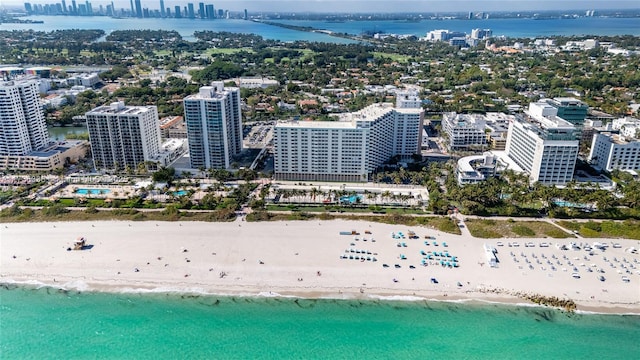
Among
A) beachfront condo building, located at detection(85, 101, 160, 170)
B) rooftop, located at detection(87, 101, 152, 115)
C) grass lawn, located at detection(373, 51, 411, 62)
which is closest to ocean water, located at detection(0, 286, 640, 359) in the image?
beachfront condo building, located at detection(85, 101, 160, 170)

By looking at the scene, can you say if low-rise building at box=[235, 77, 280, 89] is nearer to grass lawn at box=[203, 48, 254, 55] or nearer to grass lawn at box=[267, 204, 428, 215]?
grass lawn at box=[203, 48, 254, 55]

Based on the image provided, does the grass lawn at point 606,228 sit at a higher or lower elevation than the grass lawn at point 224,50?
lower

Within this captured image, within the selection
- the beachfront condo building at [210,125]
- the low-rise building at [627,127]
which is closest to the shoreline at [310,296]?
the beachfront condo building at [210,125]

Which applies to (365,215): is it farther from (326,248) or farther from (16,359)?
(16,359)

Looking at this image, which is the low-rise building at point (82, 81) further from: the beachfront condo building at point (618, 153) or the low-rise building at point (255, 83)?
the beachfront condo building at point (618, 153)

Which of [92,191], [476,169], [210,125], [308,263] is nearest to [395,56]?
[476,169]

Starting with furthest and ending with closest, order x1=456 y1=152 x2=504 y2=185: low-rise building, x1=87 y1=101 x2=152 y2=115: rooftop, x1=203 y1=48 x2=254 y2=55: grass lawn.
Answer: x1=203 y1=48 x2=254 y2=55: grass lawn → x1=87 y1=101 x2=152 y2=115: rooftop → x1=456 y1=152 x2=504 y2=185: low-rise building
